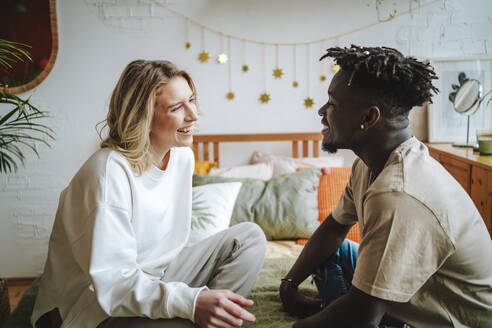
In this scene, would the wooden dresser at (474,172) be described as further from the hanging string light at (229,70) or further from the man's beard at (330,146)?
the hanging string light at (229,70)

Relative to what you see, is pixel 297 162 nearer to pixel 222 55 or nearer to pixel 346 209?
pixel 222 55

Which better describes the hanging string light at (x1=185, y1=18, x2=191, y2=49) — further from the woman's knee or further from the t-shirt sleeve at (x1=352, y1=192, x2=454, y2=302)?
the t-shirt sleeve at (x1=352, y1=192, x2=454, y2=302)

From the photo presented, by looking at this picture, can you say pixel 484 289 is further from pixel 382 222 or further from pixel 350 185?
pixel 350 185

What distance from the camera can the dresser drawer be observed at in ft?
7.09

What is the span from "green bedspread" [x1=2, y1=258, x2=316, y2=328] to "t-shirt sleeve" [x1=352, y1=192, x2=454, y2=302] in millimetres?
545

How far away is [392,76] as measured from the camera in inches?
40.0

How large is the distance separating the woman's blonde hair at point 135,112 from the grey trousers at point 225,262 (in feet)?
1.22

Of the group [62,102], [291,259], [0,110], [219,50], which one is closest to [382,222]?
[291,259]

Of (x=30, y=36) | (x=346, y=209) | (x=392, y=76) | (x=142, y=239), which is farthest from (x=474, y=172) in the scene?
(x=30, y=36)

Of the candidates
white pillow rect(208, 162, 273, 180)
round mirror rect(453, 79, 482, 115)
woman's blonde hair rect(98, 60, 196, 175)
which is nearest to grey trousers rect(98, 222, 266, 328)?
woman's blonde hair rect(98, 60, 196, 175)

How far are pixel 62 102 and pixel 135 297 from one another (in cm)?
204

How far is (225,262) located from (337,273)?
0.39 meters

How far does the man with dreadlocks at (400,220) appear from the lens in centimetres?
87

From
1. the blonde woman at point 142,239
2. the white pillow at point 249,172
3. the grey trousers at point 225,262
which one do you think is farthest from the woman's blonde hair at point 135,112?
the white pillow at point 249,172
